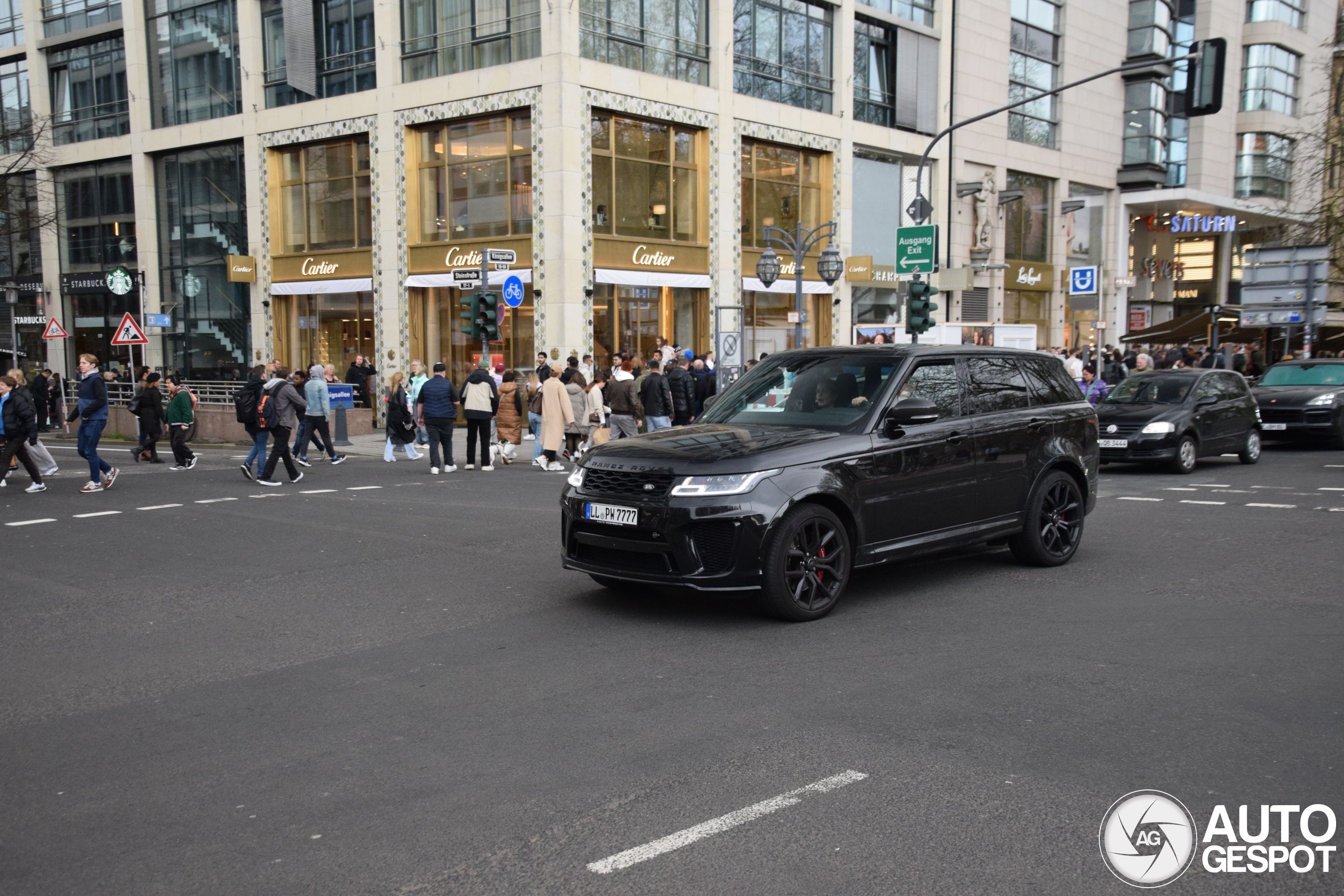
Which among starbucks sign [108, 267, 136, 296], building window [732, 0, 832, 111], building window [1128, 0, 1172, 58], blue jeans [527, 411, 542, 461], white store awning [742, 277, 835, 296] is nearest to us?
blue jeans [527, 411, 542, 461]

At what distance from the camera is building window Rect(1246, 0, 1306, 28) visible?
4647 cm

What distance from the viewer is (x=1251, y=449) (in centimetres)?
1778

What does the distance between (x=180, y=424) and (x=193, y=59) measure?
64.2 feet

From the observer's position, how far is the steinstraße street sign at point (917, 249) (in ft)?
71.2

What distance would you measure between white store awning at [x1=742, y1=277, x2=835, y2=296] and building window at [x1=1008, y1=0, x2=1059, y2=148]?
35.1 feet

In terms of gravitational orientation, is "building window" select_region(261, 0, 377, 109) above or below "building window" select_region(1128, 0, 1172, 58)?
below

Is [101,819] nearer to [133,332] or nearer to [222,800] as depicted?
[222,800]

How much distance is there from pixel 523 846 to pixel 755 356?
1024 inches

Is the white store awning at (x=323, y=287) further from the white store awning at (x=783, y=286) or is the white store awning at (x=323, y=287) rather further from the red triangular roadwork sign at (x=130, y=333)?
the white store awning at (x=783, y=286)

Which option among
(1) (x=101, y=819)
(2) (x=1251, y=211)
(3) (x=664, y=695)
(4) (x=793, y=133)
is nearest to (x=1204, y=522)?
(3) (x=664, y=695)

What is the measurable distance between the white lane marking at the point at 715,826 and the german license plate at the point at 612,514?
A: 281 cm

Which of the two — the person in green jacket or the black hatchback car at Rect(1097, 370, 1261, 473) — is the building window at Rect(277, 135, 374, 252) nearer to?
the person in green jacket

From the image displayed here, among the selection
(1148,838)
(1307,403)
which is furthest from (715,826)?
(1307,403)

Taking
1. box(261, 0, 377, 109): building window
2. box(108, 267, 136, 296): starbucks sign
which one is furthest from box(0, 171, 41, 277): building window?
box(261, 0, 377, 109): building window
